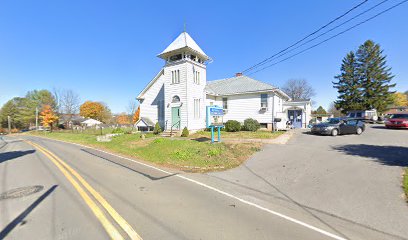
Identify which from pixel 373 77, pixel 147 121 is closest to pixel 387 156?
pixel 147 121

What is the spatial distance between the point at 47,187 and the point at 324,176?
899 centimetres

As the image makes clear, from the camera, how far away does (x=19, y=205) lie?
4.19 m

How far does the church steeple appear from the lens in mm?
17562

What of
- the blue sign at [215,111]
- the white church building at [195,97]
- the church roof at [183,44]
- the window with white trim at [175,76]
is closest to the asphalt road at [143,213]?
the blue sign at [215,111]

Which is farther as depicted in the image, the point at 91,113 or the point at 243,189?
the point at 91,113

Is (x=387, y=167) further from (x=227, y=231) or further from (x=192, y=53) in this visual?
(x=192, y=53)

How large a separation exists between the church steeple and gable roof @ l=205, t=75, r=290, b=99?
3.91m

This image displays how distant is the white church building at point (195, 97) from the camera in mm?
17719

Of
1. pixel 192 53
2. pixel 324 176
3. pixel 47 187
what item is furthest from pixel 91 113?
pixel 324 176

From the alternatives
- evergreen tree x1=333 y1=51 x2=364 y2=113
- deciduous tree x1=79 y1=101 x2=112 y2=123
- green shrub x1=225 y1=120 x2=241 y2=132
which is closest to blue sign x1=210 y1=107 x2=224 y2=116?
green shrub x1=225 y1=120 x2=241 y2=132

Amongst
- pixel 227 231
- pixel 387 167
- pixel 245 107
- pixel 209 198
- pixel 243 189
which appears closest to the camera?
pixel 227 231

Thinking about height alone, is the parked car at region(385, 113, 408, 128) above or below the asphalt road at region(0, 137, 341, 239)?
above

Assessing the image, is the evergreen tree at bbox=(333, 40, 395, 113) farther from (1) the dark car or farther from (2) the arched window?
(2) the arched window

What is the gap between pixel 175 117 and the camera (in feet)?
60.2
